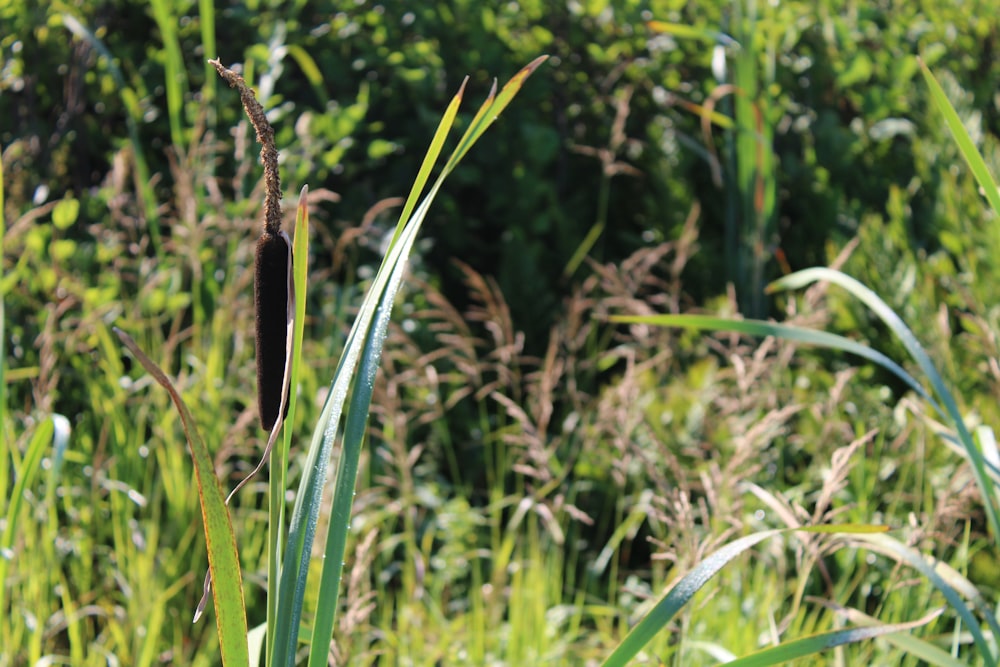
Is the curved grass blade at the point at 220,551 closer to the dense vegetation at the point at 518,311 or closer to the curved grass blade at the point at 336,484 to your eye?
the curved grass blade at the point at 336,484

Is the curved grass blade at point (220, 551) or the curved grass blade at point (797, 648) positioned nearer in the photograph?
the curved grass blade at point (220, 551)

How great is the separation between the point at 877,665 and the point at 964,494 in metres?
0.41

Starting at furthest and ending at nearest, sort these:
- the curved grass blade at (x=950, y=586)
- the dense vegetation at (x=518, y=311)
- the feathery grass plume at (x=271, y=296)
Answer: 1. the dense vegetation at (x=518, y=311)
2. the curved grass blade at (x=950, y=586)
3. the feathery grass plume at (x=271, y=296)

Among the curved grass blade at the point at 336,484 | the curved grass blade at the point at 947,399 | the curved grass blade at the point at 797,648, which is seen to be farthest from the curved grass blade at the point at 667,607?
the curved grass blade at the point at 947,399

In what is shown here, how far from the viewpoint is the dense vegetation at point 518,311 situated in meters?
2.07

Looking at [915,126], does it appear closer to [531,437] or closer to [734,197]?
[734,197]

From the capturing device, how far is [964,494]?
1.63 m

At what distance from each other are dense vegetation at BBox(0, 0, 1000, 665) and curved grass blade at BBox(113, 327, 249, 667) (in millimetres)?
475

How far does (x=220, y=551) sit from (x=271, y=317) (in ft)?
0.72

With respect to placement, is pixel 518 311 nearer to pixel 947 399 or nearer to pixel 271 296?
pixel 947 399

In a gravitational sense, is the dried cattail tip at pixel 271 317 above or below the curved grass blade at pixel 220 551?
above

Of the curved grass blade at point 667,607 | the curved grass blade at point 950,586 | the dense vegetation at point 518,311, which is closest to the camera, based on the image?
the curved grass blade at point 667,607

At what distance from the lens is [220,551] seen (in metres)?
0.94

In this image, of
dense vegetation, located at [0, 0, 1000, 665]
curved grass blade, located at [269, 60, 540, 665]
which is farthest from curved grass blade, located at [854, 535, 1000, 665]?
curved grass blade, located at [269, 60, 540, 665]
